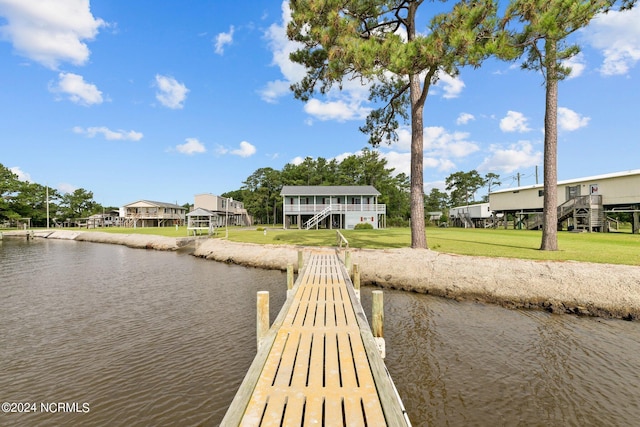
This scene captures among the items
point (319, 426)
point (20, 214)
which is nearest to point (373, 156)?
point (319, 426)

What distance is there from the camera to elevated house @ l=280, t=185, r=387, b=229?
43.3m

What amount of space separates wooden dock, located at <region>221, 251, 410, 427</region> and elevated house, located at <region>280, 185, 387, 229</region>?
35.7 meters

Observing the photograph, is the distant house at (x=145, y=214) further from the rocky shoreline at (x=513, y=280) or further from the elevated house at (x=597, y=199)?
the elevated house at (x=597, y=199)

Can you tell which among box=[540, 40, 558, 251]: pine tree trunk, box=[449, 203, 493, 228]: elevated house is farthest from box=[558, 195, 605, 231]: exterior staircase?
box=[540, 40, 558, 251]: pine tree trunk

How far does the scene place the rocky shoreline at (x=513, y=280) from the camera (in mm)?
10562

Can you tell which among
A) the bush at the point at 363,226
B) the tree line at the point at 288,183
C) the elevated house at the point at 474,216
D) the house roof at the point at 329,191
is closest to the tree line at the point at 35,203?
the tree line at the point at 288,183

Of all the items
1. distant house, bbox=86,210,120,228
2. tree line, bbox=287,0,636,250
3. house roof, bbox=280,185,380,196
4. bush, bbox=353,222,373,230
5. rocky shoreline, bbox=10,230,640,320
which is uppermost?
tree line, bbox=287,0,636,250

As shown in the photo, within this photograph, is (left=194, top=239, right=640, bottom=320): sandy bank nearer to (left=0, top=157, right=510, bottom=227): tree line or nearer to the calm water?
the calm water

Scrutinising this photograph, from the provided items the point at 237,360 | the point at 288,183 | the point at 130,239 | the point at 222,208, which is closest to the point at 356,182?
the point at 288,183

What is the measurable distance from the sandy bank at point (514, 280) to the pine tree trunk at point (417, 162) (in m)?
1.30

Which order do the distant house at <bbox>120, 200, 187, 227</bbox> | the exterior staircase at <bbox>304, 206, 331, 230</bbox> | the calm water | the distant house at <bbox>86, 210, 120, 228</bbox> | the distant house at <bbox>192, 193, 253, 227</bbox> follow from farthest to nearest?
the distant house at <bbox>86, 210, 120, 228</bbox>
the distant house at <bbox>120, 200, 187, 227</bbox>
the distant house at <bbox>192, 193, 253, 227</bbox>
the exterior staircase at <bbox>304, 206, 331, 230</bbox>
the calm water

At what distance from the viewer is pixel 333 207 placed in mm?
43562

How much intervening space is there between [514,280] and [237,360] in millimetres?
11141

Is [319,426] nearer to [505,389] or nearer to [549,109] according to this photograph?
[505,389]
